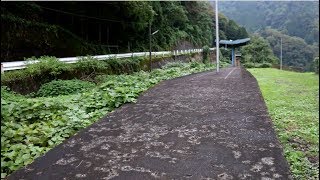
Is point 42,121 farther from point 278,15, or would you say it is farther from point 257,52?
point 278,15

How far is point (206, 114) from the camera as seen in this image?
26.0ft

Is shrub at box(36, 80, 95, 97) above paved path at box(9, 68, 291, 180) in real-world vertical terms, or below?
above

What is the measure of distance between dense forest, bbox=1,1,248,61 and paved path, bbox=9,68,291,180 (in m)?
8.82

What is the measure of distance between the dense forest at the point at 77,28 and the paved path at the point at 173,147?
347 inches

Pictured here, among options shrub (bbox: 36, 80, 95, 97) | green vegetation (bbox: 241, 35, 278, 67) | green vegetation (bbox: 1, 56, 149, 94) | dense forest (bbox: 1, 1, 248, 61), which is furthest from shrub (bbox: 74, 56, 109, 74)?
green vegetation (bbox: 241, 35, 278, 67)

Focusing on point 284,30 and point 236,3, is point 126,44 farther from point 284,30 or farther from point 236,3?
point 236,3

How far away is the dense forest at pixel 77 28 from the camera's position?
607 inches

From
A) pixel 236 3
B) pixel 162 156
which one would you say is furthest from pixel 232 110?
pixel 236 3

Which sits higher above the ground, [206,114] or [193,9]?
[193,9]

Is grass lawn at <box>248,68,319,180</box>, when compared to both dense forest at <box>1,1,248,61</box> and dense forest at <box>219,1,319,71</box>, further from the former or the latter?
dense forest at <box>219,1,319,71</box>

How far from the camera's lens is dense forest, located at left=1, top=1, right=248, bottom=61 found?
15.4 m

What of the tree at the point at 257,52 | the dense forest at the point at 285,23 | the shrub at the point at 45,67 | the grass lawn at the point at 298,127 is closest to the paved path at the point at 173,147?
the grass lawn at the point at 298,127

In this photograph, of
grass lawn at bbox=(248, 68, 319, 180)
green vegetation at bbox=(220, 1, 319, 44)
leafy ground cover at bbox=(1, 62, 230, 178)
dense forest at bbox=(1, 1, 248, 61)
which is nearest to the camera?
grass lawn at bbox=(248, 68, 319, 180)

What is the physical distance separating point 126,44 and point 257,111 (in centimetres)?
2122
